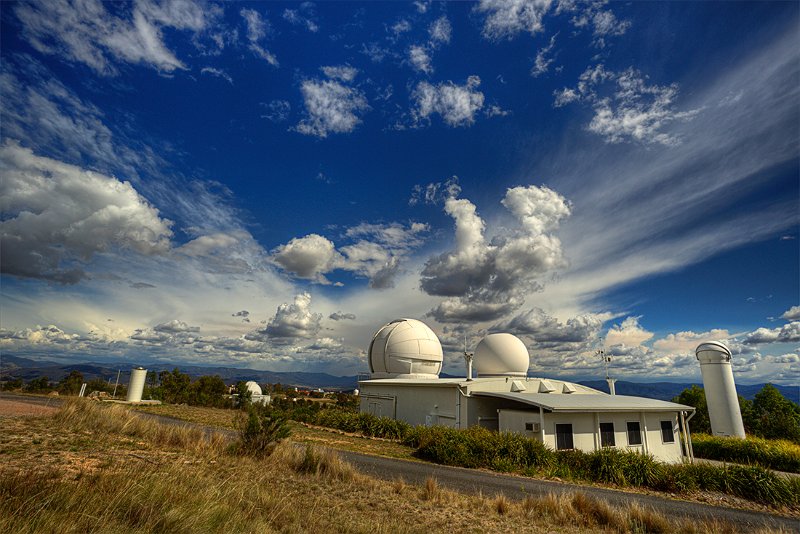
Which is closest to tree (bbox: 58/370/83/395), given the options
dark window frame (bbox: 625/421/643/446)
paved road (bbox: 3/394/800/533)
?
paved road (bbox: 3/394/800/533)

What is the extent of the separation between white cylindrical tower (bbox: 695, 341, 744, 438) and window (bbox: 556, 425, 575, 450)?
17.5 meters

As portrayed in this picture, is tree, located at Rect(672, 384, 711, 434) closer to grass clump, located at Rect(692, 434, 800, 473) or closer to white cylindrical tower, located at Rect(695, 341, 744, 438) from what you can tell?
white cylindrical tower, located at Rect(695, 341, 744, 438)

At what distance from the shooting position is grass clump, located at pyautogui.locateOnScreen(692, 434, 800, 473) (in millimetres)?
19438

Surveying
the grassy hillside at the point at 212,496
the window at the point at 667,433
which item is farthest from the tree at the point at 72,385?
the window at the point at 667,433

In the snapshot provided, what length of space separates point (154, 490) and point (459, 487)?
7.97 meters

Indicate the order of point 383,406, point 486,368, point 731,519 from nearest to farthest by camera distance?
1. point 731,519
2. point 383,406
3. point 486,368

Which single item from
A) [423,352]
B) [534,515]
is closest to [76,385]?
[423,352]

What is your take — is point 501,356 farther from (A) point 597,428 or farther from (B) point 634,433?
(A) point 597,428

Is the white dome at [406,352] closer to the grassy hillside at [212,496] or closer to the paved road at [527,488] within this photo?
the paved road at [527,488]

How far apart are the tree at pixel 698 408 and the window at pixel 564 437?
1880 centimetres

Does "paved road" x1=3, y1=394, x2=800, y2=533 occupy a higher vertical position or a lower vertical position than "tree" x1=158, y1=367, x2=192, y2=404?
lower

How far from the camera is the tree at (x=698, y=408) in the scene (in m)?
31.5

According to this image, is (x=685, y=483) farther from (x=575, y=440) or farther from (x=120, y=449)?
(x=120, y=449)

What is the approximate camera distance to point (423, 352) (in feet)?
105
